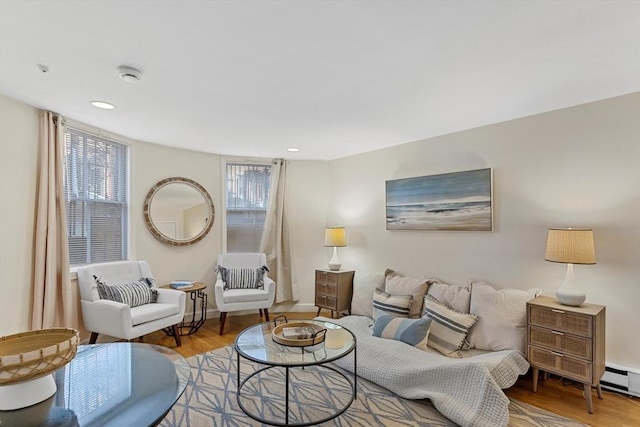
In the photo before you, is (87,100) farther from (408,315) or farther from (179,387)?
(408,315)

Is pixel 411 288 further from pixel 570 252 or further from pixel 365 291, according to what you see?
pixel 570 252

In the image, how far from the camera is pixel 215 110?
2.78 meters

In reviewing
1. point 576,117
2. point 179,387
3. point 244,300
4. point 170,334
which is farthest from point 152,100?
point 576,117

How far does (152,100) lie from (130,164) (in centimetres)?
161

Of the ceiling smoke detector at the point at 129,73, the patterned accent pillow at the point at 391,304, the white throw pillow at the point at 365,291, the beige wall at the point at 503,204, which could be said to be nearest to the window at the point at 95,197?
the beige wall at the point at 503,204

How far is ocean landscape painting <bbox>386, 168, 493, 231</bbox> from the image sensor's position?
3234mm

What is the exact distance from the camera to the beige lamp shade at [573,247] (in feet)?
7.75

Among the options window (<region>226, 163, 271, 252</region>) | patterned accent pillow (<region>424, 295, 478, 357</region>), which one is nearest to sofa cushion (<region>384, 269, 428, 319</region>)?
patterned accent pillow (<region>424, 295, 478, 357</region>)

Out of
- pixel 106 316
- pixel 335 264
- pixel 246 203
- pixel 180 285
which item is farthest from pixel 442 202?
pixel 106 316

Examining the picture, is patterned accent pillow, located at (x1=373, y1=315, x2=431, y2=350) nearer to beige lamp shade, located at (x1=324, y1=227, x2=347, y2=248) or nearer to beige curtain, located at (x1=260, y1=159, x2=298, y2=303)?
beige lamp shade, located at (x1=324, y1=227, x2=347, y2=248)

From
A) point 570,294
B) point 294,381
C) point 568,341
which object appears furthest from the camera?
point 294,381

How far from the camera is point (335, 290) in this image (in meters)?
4.11

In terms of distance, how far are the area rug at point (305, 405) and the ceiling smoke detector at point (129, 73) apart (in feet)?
7.34

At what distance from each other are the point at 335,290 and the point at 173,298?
187 cm
